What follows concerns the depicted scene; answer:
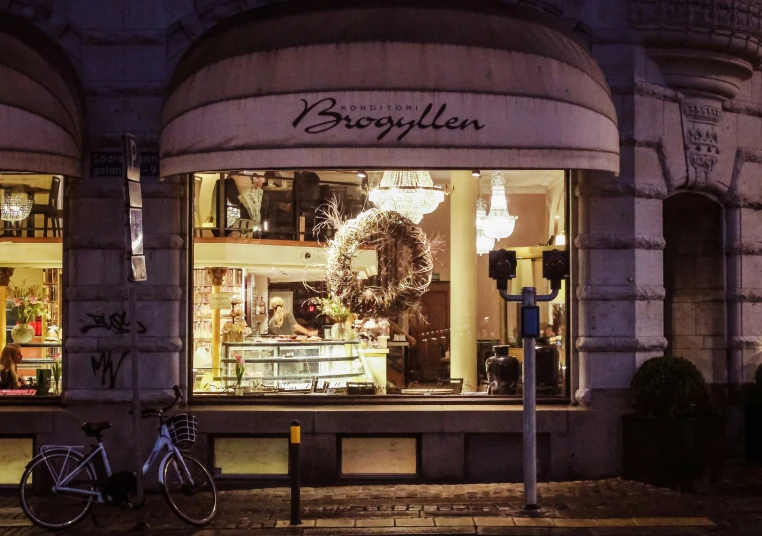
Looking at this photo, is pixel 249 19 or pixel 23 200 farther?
pixel 23 200

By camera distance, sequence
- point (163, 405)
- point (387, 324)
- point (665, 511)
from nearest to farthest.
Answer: point (665, 511), point (163, 405), point (387, 324)

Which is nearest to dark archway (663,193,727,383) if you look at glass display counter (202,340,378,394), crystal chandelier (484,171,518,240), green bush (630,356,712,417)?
green bush (630,356,712,417)

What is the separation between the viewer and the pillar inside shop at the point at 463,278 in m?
14.1

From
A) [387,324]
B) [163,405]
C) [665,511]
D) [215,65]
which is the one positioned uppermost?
[215,65]

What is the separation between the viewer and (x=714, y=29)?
535 inches

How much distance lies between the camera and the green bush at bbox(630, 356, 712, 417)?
42.1ft

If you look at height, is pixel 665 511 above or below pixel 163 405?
below

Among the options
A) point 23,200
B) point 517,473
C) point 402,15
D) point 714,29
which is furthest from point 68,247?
point 714,29

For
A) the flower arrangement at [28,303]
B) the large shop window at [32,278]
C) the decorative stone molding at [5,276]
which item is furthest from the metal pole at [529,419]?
the decorative stone molding at [5,276]

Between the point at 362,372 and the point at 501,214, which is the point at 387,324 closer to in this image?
the point at 362,372

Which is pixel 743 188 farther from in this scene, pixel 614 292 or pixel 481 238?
pixel 481 238

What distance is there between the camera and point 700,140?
46.0 ft

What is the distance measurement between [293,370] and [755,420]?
590 centimetres

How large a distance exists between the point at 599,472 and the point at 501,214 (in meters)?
3.42
